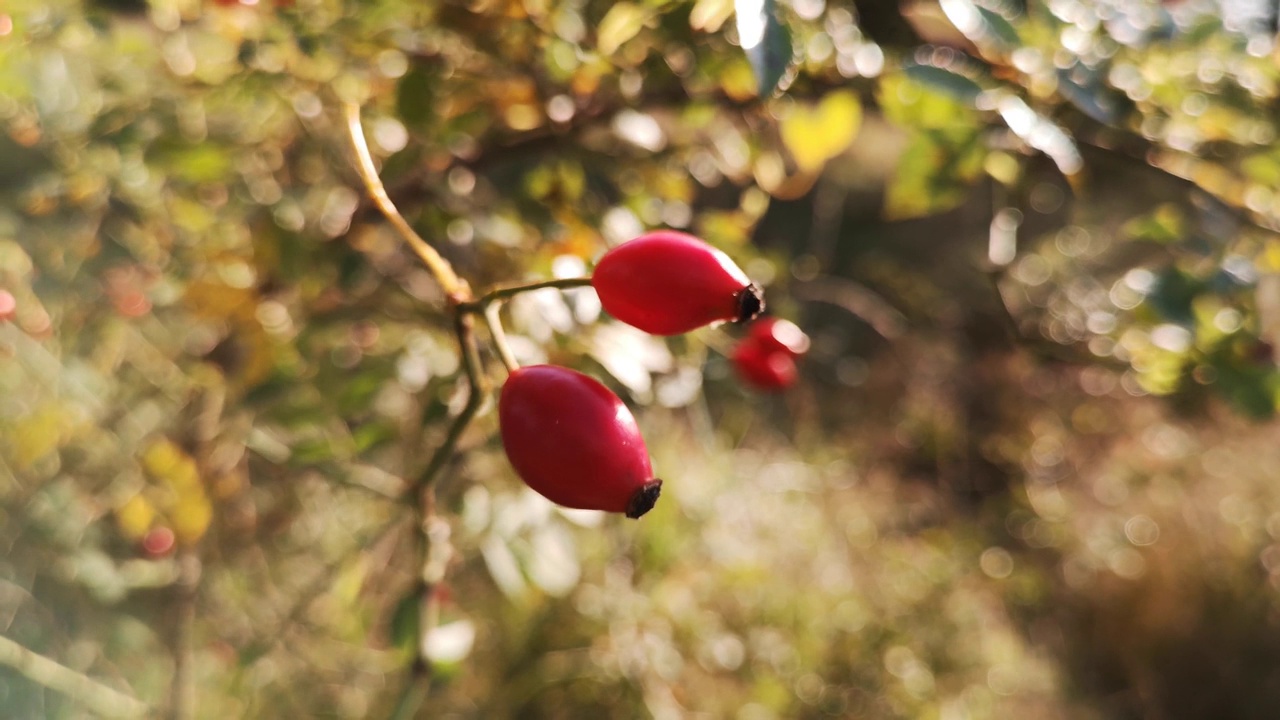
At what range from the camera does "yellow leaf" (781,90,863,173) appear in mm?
997

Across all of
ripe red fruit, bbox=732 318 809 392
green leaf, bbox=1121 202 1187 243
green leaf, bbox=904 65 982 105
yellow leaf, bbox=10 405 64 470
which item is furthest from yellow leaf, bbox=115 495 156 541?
green leaf, bbox=1121 202 1187 243

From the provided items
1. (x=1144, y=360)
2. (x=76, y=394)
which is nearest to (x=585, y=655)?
(x=76, y=394)

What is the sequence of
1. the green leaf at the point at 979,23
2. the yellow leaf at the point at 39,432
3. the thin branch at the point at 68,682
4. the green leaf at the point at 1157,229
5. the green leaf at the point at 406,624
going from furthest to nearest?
the yellow leaf at the point at 39,432 < the thin branch at the point at 68,682 < the green leaf at the point at 1157,229 < the green leaf at the point at 406,624 < the green leaf at the point at 979,23

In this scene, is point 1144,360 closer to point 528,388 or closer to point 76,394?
point 528,388

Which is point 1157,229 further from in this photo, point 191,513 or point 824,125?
point 191,513

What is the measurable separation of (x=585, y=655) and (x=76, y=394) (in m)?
1.29

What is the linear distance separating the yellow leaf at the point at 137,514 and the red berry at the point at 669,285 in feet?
4.62

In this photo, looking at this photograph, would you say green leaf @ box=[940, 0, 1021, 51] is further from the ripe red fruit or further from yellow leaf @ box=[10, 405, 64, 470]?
yellow leaf @ box=[10, 405, 64, 470]

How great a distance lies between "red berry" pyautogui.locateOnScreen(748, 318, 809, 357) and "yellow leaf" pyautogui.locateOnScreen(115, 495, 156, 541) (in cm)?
118

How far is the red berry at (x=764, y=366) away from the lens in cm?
108

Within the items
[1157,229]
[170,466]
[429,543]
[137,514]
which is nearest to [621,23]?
[429,543]

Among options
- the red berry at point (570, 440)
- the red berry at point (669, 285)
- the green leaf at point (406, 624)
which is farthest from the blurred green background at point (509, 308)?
the red berry at point (570, 440)

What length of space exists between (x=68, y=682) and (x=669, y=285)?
61.5 inches

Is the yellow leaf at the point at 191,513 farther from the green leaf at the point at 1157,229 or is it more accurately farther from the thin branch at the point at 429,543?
the green leaf at the point at 1157,229
